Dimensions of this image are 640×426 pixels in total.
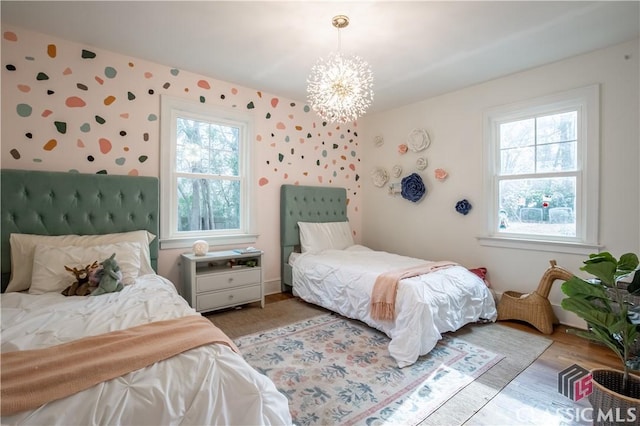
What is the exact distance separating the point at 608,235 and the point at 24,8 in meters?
5.08

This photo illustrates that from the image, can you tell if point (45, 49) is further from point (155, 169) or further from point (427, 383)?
point (427, 383)

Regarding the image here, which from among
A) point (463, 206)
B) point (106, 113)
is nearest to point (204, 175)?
point (106, 113)

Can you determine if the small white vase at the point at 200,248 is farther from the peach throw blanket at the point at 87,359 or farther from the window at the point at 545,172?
the window at the point at 545,172

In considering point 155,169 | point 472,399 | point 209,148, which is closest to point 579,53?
point 472,399

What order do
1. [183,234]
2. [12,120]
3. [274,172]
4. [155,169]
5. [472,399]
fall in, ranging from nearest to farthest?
[472,399] → [12,120] → [155,169] → [183,234] → [274,172]

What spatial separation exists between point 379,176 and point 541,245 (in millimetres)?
2200

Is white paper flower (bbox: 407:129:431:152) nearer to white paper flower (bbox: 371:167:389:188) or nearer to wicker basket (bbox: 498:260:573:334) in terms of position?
white paper flower (bbox: 371:167:389:188)

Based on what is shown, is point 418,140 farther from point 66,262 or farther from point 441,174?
point 66,262

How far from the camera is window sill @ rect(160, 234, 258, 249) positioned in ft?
10.2

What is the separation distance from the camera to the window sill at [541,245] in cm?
280

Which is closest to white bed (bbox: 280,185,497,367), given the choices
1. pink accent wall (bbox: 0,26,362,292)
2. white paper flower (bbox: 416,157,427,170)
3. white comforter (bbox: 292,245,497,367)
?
white comforter (bbox: 292,245,497,367)

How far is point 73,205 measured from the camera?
2537mm

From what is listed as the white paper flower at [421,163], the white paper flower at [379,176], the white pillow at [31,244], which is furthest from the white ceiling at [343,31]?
the white pillow at [31,244]

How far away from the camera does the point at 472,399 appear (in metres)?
1.81
